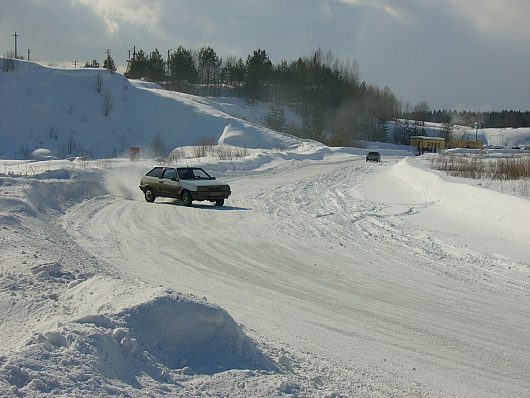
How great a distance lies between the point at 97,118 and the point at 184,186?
1840 inches

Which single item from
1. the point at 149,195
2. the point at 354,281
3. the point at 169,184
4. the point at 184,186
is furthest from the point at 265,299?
the point at 149,195

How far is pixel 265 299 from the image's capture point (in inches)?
340

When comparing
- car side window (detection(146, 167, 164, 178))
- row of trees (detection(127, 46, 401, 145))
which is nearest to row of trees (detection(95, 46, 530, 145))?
row of trees (detection(127, 46, 401, 145))

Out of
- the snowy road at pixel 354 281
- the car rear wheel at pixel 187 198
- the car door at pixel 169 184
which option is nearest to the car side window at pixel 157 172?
the car door at pixel 169 184

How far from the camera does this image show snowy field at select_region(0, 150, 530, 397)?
5070 millimetres

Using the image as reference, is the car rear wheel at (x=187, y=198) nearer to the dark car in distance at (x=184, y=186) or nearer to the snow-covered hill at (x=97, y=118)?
the dark car in distance at (x=184, y=186)

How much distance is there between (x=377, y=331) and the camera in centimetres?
729

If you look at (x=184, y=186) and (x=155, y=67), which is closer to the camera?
(x=184, y=186)

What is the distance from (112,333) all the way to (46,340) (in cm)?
58

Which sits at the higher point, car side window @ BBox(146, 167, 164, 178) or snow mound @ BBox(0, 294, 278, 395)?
car side window @ BBox(146, 167, 164, 178)

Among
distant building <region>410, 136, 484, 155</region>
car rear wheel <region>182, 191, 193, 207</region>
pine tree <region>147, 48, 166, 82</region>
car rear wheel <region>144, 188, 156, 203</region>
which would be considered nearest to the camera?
car rear wheel <region>182, 191, 193, 207</region>

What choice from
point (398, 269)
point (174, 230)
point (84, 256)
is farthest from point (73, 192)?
point (398, 269)

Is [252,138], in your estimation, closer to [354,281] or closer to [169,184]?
[169,184]

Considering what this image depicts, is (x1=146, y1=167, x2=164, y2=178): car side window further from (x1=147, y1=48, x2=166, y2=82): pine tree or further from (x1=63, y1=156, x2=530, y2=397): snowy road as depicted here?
(x1=147, y1=48, x2=166, y2=82): pine tree
